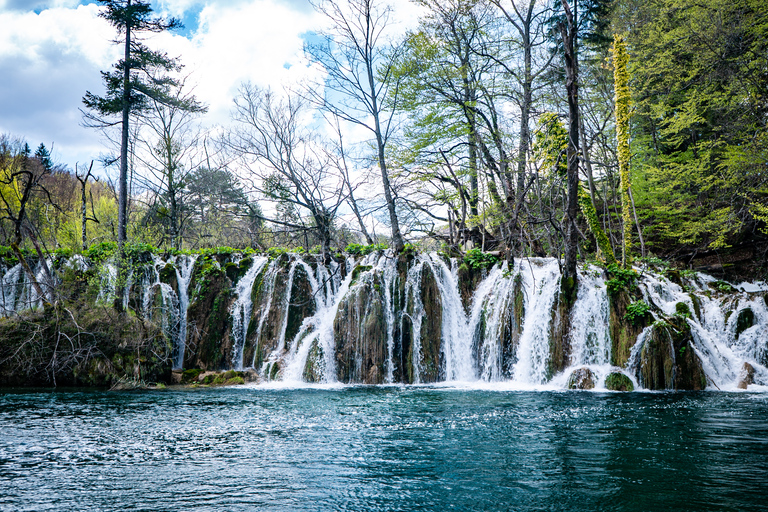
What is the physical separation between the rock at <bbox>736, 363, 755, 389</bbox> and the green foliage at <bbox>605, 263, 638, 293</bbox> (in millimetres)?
2823

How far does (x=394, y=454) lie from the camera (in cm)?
545

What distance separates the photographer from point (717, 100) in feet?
47.6

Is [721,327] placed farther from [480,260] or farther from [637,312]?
[480,260]

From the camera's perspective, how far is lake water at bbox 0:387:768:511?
13.3 ft

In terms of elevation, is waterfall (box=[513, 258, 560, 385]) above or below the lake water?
above

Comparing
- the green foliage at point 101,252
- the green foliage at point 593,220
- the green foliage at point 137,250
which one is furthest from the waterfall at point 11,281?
the green foliage at point 593,220

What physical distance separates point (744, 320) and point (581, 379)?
14.6 feet

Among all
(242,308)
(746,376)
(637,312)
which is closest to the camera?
(746,376)

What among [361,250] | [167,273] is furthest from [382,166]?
[167,273]

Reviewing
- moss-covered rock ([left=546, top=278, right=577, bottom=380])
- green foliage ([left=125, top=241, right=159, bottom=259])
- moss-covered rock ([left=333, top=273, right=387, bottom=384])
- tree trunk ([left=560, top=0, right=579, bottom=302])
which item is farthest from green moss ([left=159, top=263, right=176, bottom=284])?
tree trunk ([left=560, top=0, right=579, bottom=302])

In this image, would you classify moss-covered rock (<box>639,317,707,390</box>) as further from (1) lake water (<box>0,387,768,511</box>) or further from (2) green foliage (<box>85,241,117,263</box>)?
(2) green foliage (<box>85,241,117,263</box>)

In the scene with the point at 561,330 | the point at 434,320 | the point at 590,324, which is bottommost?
the point at 561,330

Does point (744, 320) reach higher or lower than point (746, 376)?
higher

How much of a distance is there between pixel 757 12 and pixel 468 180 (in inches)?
404
